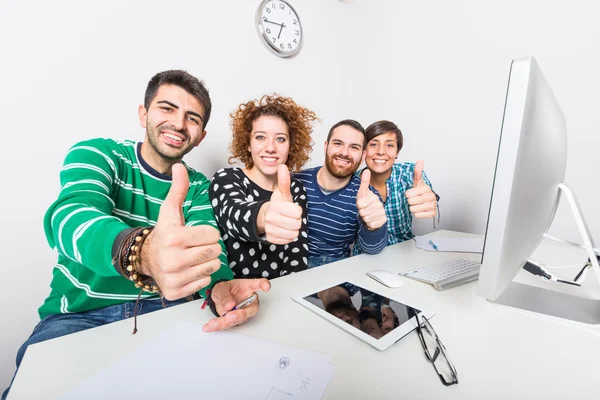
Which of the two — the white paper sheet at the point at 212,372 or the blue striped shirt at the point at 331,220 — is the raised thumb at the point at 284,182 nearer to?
the white paper sheet at the point at 212,372

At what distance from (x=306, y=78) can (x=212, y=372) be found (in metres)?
1.80

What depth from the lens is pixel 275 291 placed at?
0.66 m

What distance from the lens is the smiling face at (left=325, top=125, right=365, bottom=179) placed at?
129cm

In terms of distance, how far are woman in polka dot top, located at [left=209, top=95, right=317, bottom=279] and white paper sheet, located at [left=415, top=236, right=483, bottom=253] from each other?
0.54 m

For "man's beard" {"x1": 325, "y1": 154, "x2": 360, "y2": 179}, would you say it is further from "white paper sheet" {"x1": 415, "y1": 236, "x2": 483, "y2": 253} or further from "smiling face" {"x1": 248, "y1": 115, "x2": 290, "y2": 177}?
"white paper sheet" {"x1": 415, "y1": 236, "x2": 483, "y2": 253}

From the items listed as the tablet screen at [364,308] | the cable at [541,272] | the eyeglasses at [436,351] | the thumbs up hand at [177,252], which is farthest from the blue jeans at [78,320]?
the cable at [541,272]

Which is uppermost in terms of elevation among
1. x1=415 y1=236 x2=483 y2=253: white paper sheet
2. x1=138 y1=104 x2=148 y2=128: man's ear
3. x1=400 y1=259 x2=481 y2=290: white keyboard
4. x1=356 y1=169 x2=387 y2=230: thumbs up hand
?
x1=138 y1=104 x2=148 y2=128: man's ear

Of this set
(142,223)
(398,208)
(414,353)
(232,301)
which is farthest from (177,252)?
(398,208)

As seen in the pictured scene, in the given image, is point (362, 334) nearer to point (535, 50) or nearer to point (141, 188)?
point (141, 188)

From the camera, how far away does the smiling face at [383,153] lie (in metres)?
1.46

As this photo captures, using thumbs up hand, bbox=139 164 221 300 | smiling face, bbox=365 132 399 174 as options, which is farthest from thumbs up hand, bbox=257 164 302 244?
smiling face, bbox=365 132 399 174

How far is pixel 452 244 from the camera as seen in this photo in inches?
43.7

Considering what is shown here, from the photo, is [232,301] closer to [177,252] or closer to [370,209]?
[177,252]

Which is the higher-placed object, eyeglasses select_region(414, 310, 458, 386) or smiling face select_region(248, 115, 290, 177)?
smiling face select_region(248, 115, 290, 177)
